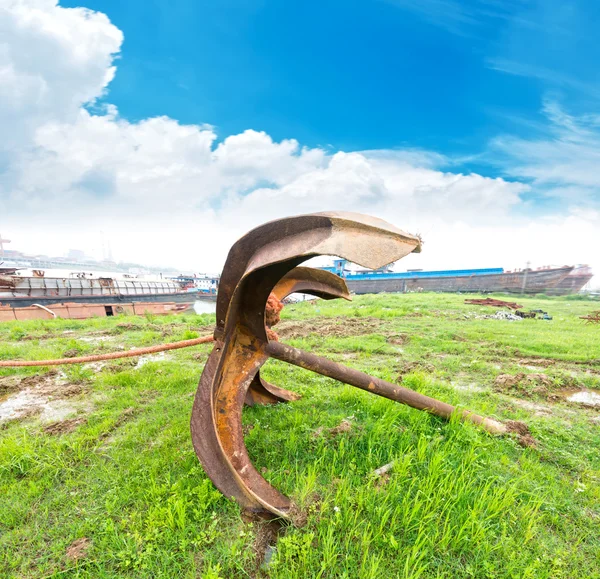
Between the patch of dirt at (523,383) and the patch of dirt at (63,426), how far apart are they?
17.2 ft

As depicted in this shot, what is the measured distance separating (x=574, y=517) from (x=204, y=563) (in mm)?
2405

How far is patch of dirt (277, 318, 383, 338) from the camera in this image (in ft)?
23.9

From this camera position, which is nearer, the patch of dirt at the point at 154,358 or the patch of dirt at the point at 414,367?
the patch of dirt at the point at 414,367

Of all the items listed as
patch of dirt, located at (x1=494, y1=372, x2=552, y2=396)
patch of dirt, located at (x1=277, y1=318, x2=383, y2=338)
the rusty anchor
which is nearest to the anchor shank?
the rusty anchor

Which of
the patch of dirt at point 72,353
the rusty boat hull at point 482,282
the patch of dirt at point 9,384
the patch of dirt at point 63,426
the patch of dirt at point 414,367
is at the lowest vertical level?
the patch of dirt at point 63,426

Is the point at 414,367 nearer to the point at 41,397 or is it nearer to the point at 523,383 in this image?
the point at 523,383

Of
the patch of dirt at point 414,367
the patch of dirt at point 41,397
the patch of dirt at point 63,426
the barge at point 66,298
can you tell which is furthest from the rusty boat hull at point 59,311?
the patch of dirt at point 414,367

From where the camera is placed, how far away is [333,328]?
7.84 metres

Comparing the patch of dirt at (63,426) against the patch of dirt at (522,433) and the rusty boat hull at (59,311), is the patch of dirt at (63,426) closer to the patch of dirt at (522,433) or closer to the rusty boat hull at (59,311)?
the patch of dirt at (522,433)

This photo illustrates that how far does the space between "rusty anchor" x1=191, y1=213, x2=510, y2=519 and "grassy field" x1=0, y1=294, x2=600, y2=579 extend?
0.24m

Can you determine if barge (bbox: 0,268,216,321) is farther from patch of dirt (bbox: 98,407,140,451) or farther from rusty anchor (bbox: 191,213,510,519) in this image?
rusty anchor (bbox: 191,213,510,519)

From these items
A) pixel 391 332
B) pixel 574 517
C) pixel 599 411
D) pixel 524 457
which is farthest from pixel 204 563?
pixel 391 332

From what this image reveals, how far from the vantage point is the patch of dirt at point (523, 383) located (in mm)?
4090

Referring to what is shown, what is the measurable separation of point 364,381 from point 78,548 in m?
2.08
